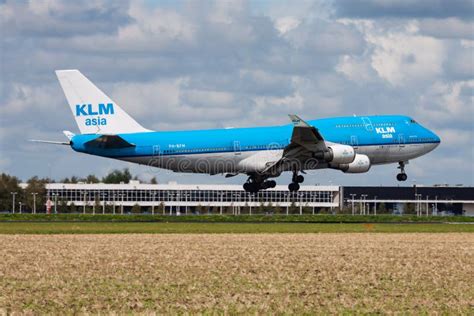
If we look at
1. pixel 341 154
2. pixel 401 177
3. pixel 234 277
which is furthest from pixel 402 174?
pixel 234 277

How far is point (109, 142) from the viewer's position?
72750 mm

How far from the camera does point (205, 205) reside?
189m

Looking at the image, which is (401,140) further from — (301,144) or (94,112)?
(94,112)

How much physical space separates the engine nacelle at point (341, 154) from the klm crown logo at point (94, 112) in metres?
16.5

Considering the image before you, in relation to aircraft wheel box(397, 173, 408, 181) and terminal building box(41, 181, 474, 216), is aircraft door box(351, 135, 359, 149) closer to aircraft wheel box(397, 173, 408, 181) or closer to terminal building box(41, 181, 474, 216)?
aircraft wheel box(397, 173, 408, 181)

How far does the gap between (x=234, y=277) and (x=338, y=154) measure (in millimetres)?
42518

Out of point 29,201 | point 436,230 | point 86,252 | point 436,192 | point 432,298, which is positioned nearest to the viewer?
point 432,298

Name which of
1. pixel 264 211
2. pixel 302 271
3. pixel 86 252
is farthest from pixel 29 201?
pixel 302 271

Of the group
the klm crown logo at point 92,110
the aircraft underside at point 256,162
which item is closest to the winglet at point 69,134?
the klm crown logo at point 92,110

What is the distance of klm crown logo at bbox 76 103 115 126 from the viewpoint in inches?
3017

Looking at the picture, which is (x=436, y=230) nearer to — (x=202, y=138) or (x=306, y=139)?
(x=306, y=139)

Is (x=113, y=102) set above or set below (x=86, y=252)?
above

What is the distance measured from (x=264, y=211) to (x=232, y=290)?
135923 millimetres

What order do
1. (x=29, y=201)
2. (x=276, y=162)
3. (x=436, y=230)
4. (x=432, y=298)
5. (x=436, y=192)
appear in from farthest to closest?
(x=436, y=192), (x=29, y=201), (x=276, y=162), (x=436, y=230), (x=432, y=298)
